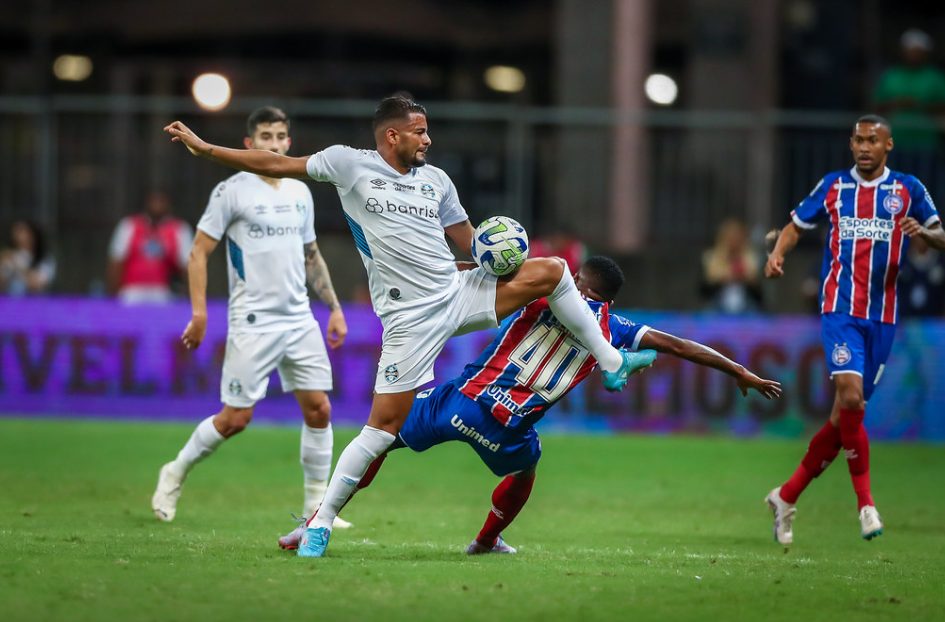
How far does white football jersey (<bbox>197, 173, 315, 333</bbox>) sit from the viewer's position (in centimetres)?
1016

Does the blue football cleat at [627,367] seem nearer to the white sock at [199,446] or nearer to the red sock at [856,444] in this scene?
the red sock at [856,444]

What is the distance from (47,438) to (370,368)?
3642mm

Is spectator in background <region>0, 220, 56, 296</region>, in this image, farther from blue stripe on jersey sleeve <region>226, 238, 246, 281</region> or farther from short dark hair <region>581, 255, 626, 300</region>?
short dark hair <region>581, 255, 626, 300</region>

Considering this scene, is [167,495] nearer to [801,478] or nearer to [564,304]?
[564,304]

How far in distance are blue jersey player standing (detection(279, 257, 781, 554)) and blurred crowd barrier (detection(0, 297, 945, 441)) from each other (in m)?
8.12

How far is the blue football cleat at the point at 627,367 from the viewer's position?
8.23m

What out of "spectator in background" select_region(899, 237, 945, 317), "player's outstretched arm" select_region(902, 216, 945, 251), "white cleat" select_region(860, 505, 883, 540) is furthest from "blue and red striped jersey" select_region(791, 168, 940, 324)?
"spectator in background" select_region(899, 237, 945, 317)

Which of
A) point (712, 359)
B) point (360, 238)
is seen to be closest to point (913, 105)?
point (712, 359)

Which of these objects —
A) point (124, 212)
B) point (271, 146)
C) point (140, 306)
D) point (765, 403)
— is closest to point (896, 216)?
point (271, 146)

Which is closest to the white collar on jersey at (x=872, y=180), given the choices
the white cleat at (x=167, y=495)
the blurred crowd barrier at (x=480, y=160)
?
the white cleat at (x=167, y=495)

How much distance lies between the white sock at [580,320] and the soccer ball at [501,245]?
271 millimetres

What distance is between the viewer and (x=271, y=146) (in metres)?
10.0

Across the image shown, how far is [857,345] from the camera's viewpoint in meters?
9.88

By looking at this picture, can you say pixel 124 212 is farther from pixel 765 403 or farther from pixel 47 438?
pixel 765 403
